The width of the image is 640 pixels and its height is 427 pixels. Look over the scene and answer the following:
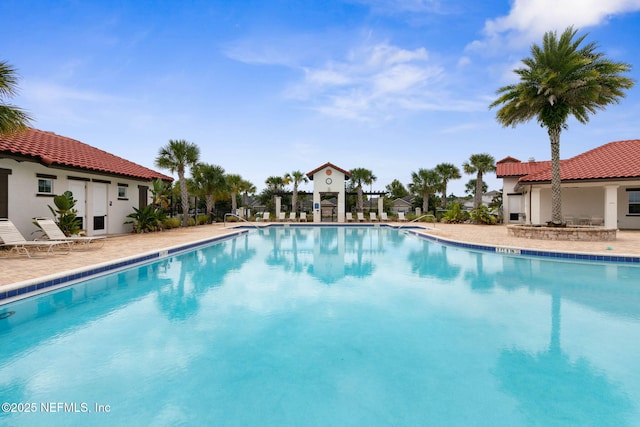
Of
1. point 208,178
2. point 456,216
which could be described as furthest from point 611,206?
point 208,178

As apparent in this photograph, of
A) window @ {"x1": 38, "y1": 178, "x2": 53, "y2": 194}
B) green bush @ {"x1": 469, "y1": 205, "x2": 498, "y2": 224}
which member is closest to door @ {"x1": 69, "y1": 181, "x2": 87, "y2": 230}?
window @ {"x1": 38, "y1": 178, "x2": 53, "y2": 194}

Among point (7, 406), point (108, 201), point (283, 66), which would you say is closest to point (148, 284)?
point (7, 406)

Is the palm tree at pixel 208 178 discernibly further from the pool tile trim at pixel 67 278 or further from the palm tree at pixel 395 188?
the palm tree at pixel 395 188

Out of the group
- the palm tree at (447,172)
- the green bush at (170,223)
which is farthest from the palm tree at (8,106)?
the palm tree at (447,172)

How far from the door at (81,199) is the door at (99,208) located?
20.0 inches

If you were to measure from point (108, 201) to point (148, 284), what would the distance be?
11400 mm

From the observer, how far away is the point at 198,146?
23000mm

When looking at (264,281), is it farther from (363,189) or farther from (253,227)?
(363,189)

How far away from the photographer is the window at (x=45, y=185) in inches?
518

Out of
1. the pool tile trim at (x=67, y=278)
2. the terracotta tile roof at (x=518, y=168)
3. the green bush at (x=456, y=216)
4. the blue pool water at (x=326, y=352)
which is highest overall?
the terracotta tile roof at (x=518, y=168)

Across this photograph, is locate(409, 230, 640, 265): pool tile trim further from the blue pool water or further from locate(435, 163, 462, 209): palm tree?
locate(435, 163, 462, 209): palm tree

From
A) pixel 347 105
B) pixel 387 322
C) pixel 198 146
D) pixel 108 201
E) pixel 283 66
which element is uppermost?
pixel 283 66

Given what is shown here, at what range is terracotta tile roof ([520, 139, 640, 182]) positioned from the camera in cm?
1759

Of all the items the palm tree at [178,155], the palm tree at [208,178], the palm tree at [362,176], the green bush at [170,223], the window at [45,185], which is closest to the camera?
the window at [45,185]
